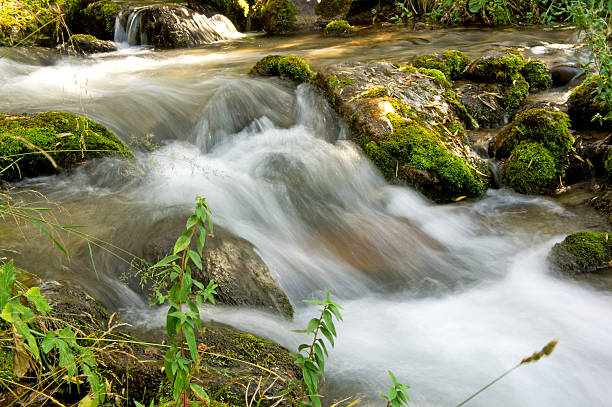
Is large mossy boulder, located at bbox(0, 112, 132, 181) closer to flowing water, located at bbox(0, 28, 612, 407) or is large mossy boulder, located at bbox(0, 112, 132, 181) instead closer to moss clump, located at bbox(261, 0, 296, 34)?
flowing water, located at bbox(0, 28, 612, 407)

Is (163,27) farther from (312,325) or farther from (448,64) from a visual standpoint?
(312,325)

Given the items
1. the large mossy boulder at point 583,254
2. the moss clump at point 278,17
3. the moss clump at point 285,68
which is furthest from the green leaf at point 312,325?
the moss clump at point 278,17

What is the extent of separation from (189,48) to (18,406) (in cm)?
1075

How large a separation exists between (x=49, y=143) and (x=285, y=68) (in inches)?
157

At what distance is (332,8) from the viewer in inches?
567

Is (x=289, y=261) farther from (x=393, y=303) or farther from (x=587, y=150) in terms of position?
(x=587, y=150)

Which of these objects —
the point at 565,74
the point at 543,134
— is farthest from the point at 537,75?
the point at 543,134

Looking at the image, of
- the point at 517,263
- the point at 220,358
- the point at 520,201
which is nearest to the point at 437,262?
Result: the point at 517,263

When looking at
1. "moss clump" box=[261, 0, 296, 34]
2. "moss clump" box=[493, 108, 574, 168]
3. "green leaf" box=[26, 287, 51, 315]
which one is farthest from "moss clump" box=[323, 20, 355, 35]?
"green leaf" box=[26, 287, 51, 315]

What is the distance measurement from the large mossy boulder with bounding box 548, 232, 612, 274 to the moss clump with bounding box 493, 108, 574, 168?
5.25 feet

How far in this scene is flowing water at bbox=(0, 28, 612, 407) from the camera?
3.06 m

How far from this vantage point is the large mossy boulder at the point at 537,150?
5.49m

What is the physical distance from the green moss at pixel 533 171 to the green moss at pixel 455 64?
2563 millimetres

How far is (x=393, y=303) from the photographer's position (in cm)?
381
